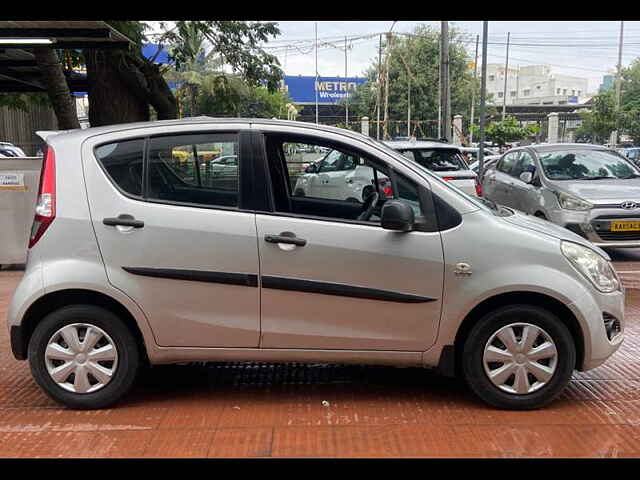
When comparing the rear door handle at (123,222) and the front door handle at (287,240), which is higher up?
the rear door handle at (123,222)

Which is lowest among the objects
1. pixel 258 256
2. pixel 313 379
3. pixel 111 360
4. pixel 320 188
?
pixel 313 379

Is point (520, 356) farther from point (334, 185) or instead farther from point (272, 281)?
point (334, 185)

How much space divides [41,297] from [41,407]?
31.2 inches

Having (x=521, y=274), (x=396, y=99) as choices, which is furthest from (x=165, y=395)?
(x=396, y=99)

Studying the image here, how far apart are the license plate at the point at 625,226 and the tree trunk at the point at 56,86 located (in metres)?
7.35

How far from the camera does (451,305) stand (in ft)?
12.9

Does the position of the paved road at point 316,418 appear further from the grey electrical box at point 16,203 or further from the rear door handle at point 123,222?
the grey electrical box at point 16,203

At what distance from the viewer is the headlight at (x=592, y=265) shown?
3971mm

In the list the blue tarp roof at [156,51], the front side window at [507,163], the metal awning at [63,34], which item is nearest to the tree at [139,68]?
the blue tarp roof at [156,51]

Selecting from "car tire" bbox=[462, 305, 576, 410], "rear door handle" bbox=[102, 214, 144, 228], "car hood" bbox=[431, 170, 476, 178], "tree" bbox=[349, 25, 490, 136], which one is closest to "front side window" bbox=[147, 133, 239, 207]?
"rear door handle" bbox=[102, 214, 144, 228]

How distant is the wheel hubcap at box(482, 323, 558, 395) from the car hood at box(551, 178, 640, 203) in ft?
17.2

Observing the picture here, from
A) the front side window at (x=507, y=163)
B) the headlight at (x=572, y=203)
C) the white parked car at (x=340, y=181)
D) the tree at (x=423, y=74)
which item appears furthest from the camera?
the tree at (x=423, y=74)

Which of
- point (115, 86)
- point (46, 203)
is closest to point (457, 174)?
point (115, 86)
